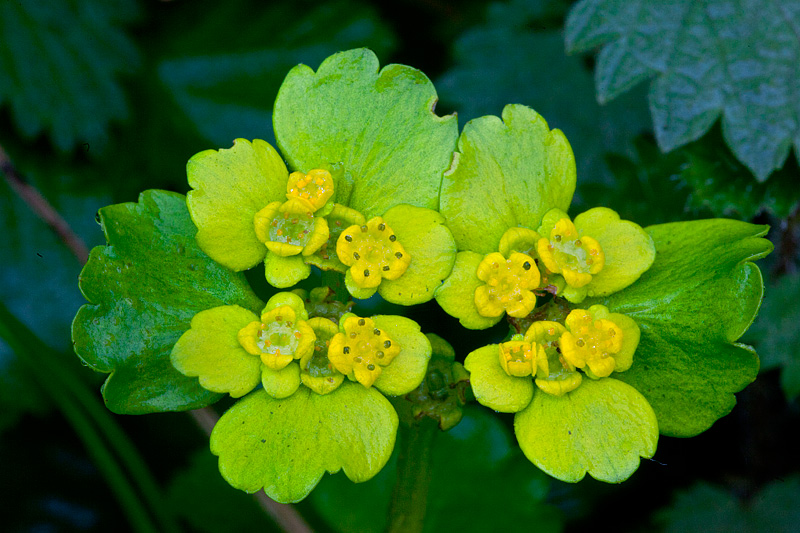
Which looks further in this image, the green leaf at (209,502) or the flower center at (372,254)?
the green leaf at (209,502)

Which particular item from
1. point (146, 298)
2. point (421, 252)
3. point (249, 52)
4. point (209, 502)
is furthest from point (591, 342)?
point (249, 52)

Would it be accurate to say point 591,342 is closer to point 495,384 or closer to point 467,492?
point 495,384

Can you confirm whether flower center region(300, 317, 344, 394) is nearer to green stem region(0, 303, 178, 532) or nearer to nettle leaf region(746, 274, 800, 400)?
green stem region(0, 303, 178, 532)

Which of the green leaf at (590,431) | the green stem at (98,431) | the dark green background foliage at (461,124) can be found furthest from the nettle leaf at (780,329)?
the green stem at (98,431)

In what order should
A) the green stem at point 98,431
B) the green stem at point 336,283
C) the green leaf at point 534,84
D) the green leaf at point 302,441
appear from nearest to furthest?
the green leaf at point 302,441 → the green stem at point 336,283 → the green stem at point 98,431 → the green leaf at point 534,84

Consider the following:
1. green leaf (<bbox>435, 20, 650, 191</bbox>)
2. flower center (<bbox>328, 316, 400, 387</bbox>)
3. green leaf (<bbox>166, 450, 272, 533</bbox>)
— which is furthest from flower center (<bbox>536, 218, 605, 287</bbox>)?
green leaf (<bbox>166, 450, 272, 533</bbox>)

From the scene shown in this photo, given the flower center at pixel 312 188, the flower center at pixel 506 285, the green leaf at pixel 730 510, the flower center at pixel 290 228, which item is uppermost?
the flower center at pixel 312 188

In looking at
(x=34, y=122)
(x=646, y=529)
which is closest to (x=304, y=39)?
(x=34, y=122)

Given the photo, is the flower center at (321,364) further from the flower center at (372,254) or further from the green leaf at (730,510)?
the green leaf at (730,510)
